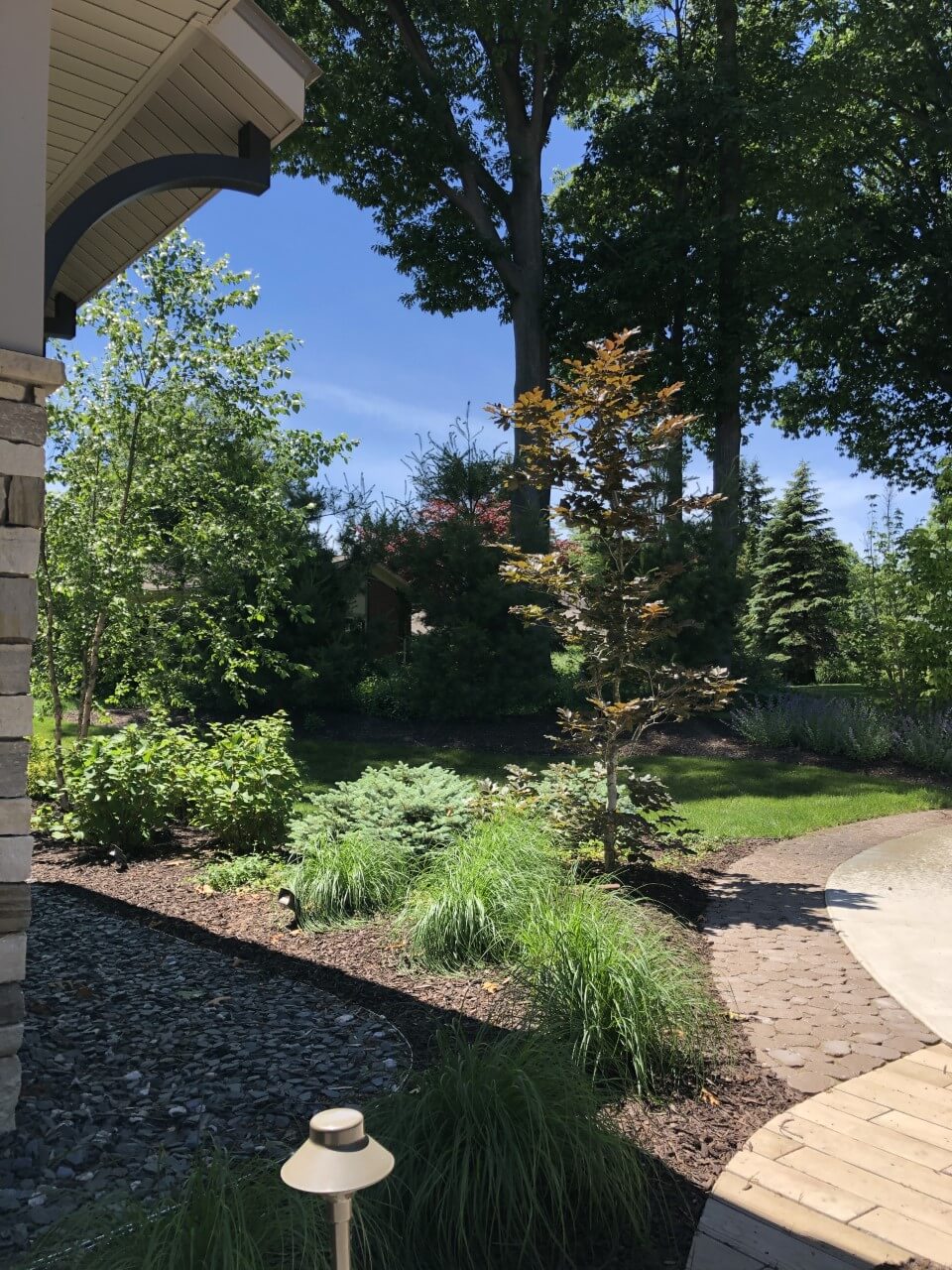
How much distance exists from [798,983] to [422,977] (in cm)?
170

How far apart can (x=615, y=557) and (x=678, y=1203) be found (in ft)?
13.0

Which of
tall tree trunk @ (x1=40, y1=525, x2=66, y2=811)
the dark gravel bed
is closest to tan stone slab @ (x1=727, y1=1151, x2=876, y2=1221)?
the dark gravel bed

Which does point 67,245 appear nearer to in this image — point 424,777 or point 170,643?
point 424,777

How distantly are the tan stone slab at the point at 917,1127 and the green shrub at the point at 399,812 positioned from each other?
299cm

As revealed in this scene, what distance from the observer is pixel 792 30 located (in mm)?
19016

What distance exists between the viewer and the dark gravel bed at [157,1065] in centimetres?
261

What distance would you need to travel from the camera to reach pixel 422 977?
4.19 meters

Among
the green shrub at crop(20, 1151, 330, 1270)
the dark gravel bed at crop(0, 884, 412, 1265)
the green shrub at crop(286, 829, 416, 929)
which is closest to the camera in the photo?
the green shrub at crop(20, 1151, 330, 1270)

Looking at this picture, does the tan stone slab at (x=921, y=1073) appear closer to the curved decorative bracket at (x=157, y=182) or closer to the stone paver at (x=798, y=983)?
the stone paver at (x=798, y=983)

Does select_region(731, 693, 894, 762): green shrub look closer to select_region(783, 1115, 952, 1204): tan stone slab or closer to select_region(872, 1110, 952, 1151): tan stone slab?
select_region(872, 1110, 952, 1151): tan stone slab

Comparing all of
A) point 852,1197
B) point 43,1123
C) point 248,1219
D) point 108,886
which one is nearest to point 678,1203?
point 852,1197

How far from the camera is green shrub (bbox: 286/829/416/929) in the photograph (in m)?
5.09

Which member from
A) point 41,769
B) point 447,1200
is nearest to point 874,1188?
point 447,1200

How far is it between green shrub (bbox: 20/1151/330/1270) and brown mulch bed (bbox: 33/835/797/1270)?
817mm
